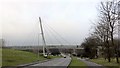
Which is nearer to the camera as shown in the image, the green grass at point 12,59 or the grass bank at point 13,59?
the green grass at point 12,59

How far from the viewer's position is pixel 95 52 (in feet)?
429

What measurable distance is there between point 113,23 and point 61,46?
137 metres

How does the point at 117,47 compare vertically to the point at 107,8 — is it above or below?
below

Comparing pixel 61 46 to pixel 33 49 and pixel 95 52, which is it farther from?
pixel 95 52

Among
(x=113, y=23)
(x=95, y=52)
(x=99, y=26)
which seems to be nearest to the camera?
(x=113, y=23)

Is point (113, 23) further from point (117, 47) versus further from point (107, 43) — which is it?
point (107, 43)

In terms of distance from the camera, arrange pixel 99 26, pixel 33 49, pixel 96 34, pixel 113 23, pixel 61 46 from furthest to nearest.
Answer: pixel 61 46 → pixel 33 49 → pixel 96 34 → pixel 99 26 → pixel 113 23

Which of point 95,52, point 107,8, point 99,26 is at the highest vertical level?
point 107,8

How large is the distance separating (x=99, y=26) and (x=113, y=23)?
8.23 m

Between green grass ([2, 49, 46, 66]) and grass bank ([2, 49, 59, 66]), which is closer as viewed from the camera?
green grass ([2, 49, 46, 66])

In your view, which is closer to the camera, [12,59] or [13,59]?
[12,59]

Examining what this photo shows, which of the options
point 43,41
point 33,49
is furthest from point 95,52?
point 33,49

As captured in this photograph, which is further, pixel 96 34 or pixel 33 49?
pixel 33 49

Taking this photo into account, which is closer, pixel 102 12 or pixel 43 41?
pixel 102 12
